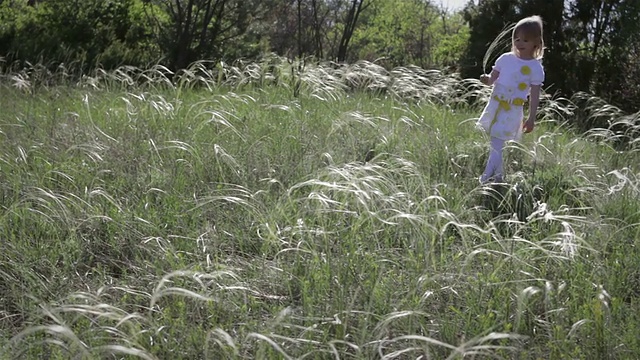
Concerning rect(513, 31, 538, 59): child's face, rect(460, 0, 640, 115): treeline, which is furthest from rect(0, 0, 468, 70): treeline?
rect(513, 31, 538, 59): child's face

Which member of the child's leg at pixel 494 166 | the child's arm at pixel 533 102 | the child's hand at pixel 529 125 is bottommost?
the child's leg at pixel 494 166

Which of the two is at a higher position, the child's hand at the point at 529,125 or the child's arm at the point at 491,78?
the child's arm at the point at 491,78

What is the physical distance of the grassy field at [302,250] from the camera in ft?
10.1

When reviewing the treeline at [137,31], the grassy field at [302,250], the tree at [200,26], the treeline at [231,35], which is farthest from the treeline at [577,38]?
the grassy field at [302,250]

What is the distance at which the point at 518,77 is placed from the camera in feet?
18.4

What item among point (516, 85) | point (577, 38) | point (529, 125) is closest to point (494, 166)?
point (529, 125)

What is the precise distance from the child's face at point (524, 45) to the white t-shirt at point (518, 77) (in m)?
0.04

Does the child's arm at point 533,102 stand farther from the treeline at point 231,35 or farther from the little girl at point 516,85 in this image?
the treeline at point 231,35

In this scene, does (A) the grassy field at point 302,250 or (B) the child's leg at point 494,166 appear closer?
(A) the grassy field at point 302,250

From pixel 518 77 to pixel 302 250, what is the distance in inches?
103

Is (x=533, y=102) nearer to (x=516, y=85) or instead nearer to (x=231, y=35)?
(x=516, y=85)

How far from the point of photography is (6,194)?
4.60m

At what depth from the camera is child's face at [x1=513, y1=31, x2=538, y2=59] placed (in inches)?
220

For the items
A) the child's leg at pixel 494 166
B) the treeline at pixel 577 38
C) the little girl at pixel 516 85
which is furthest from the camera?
the treeline at pixel 577 38
